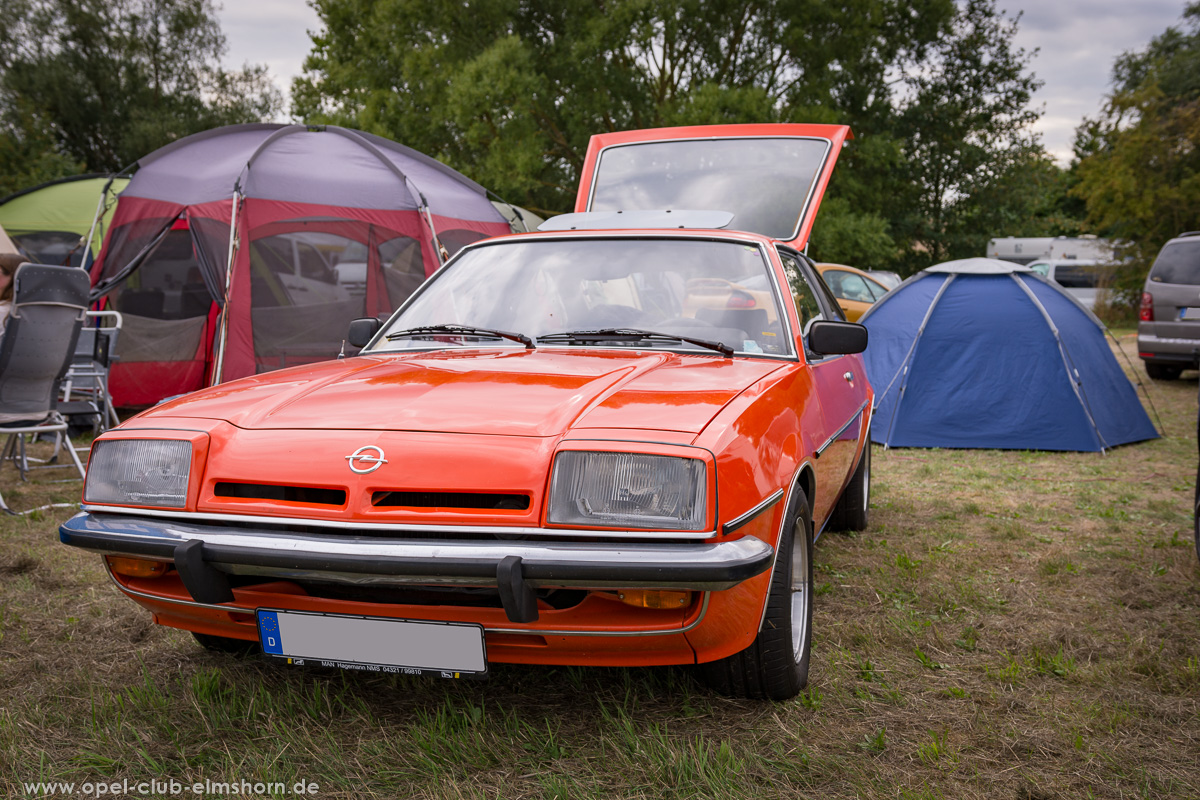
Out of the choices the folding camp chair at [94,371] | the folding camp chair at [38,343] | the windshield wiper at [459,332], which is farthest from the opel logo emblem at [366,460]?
the folding camp chair at [94,371]

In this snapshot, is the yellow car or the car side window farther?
the yellow car

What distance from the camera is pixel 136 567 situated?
7.97 feet

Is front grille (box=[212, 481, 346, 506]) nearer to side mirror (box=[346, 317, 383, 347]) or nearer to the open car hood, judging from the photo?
side mirror (box=[346, 317, 383, 347])

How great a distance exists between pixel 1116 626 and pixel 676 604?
232 cm

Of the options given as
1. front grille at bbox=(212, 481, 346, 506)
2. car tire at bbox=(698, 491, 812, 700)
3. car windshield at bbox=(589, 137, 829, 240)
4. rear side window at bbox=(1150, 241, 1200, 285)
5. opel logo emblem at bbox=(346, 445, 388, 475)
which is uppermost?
car windshield at bbox=(589, 137, 829, 240)

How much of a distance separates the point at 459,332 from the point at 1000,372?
19.0 ft

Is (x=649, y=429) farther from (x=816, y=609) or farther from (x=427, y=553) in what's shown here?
(x=816, y=609)

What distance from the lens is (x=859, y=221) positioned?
19500mm

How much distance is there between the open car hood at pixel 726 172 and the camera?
5.36 metres

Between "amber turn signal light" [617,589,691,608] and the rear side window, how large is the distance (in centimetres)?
1122

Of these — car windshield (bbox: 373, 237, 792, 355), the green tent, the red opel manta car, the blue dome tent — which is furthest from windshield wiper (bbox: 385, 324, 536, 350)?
the green tent

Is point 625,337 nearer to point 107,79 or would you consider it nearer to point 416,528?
point 416,528

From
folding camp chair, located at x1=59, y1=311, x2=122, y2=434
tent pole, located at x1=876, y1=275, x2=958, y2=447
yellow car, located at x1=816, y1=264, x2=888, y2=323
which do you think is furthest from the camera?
yellow car, located at x1=816, y1=264, x2=888, y2=323

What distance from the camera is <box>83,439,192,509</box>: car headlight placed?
233 centimetres
